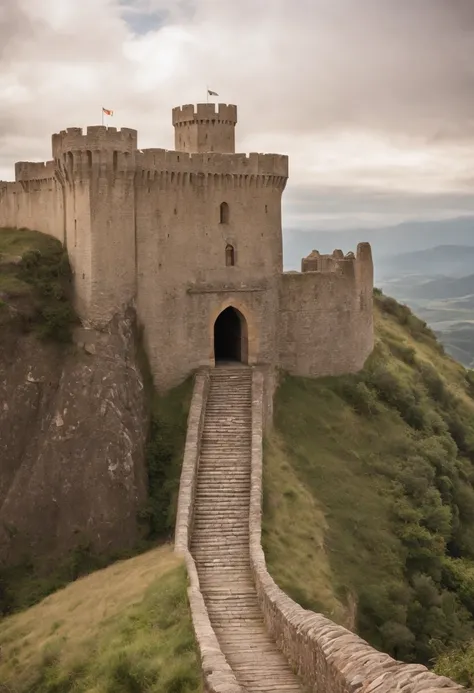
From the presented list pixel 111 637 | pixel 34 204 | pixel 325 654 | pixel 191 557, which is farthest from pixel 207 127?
pixel 325 654

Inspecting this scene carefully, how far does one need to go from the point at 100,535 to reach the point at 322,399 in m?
13.1

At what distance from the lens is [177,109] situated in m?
42.0

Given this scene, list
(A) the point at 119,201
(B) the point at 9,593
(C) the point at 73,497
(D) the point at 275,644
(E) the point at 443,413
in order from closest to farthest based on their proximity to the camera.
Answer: (D) the point at 275,644 < (B) the point at 9,593 < (C) the point at 73,497 < (A) the point at 119,201 < (E) the point at 443,413

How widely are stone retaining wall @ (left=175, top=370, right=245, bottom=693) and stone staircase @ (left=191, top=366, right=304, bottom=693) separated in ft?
1.53

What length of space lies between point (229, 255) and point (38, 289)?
27.3 ft

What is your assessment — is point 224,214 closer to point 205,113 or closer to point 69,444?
point 205,113

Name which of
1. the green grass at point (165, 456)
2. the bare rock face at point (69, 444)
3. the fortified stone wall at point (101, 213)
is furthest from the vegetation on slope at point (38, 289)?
the green grass at point (165, 456)

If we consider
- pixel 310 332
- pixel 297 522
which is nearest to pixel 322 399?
pixel 310 332

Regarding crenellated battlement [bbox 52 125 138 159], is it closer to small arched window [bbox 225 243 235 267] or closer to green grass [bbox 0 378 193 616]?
small arched window [bbox 225 243 235 267]

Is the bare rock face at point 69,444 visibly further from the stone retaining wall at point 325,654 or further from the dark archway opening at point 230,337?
the dark archway opening at point 230,337

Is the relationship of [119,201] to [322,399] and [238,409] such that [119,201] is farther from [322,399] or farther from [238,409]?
[322,399]

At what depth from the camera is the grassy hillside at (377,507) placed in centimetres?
3036

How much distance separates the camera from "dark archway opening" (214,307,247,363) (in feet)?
134

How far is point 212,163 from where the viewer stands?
1489 inches
